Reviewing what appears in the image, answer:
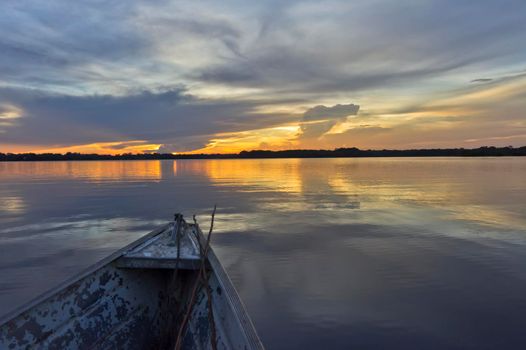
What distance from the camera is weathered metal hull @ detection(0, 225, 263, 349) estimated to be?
167 inches

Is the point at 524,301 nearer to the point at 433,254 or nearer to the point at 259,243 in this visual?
the point at 433,254

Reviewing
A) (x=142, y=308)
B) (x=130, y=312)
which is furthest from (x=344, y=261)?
(x=130, y=312)

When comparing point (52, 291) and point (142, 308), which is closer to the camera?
point (52, 291)

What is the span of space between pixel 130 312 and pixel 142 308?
0.74 feet

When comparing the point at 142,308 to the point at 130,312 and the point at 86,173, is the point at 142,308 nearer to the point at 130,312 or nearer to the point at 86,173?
the point at 130,312

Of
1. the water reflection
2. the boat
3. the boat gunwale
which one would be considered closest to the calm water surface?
the boat

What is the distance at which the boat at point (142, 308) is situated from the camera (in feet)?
14.0

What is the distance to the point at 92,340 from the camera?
16.2 feet

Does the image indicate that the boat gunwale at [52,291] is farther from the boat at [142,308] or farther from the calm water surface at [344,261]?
the calm water surface at [344,261]

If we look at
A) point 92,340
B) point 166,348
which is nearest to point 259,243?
point 166,348

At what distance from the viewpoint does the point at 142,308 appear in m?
5.80

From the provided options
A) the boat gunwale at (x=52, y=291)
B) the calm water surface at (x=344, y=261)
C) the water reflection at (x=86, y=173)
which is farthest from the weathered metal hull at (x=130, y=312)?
the water reflection at (x=86, y=173)

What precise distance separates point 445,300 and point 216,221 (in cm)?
1133

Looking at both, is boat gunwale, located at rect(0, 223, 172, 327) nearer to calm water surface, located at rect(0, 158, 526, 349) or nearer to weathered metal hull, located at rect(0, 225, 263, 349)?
weathered metal hull, located at rect(0, 225, 263, 349)
